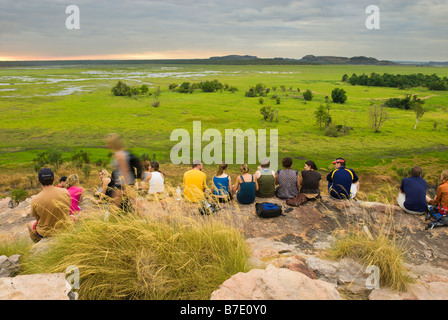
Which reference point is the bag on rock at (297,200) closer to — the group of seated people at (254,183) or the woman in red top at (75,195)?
the group of seated people at (254,183)

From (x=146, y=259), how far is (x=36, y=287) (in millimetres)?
1118

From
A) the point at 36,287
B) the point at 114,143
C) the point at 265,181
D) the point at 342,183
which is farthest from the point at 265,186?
the point at 36,287

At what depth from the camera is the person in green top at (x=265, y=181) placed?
7023mm

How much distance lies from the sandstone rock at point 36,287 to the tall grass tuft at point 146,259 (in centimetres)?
20

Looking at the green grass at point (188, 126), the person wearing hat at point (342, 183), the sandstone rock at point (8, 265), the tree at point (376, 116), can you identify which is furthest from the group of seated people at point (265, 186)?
the tree at point (376, 116)

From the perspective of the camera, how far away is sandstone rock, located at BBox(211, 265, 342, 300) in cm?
283

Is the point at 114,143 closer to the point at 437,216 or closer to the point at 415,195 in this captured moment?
the point at 415,195

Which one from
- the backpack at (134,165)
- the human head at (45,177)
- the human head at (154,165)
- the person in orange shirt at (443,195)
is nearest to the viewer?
the human head at (45,177)

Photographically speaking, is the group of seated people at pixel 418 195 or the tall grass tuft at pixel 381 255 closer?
the tall grass tuft at pixel 381 255

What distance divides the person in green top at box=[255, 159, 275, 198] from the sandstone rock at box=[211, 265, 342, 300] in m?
3.97

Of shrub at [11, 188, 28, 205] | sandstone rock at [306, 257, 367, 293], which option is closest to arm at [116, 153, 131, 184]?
sandstone rock at [306, 257, 367, 293]

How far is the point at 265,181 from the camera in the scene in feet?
23.1
